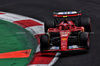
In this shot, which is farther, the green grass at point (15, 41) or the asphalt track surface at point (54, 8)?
the asphalt track surface at point (54, 8)

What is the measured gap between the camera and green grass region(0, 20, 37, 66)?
7.59 metres

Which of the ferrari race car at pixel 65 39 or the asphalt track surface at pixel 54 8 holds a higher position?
the asphalt track surface at pixel 54 8

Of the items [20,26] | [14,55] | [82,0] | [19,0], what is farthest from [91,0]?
[14,55]

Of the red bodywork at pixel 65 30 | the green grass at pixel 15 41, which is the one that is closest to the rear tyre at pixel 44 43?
the green grass at pixel 15 41

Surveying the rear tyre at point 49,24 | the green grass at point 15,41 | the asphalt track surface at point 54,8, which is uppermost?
the asphalt track surface at point 54,8

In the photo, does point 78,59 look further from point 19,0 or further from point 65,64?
point 19,0

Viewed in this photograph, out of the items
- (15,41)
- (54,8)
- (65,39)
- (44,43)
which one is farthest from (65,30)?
(54,8)

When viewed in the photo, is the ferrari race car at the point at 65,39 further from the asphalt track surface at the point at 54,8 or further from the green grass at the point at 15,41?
the green grass at the point at 15,41

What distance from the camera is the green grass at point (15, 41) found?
759 cm

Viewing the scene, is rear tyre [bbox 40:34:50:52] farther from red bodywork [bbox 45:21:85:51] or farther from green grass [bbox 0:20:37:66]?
red bodywork [bbox 45:21:85:51]

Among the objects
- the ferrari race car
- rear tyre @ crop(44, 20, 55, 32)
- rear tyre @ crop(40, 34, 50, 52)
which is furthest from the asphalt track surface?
rear tyre @ crop(44, 20, 55, 32)

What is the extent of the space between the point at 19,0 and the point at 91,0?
13.8 feet

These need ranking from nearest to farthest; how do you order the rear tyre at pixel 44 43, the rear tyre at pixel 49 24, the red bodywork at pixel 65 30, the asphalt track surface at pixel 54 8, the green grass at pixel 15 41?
1. the green grass at pixel 15 41
2. the red bodywork at pixel 65 30
3. the rear tyre at pixel 44 43
4. the asphalt track surface at pixel 54 8
5. the rear tyre at pixel 49 24

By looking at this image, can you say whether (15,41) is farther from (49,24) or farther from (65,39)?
(65,39)
